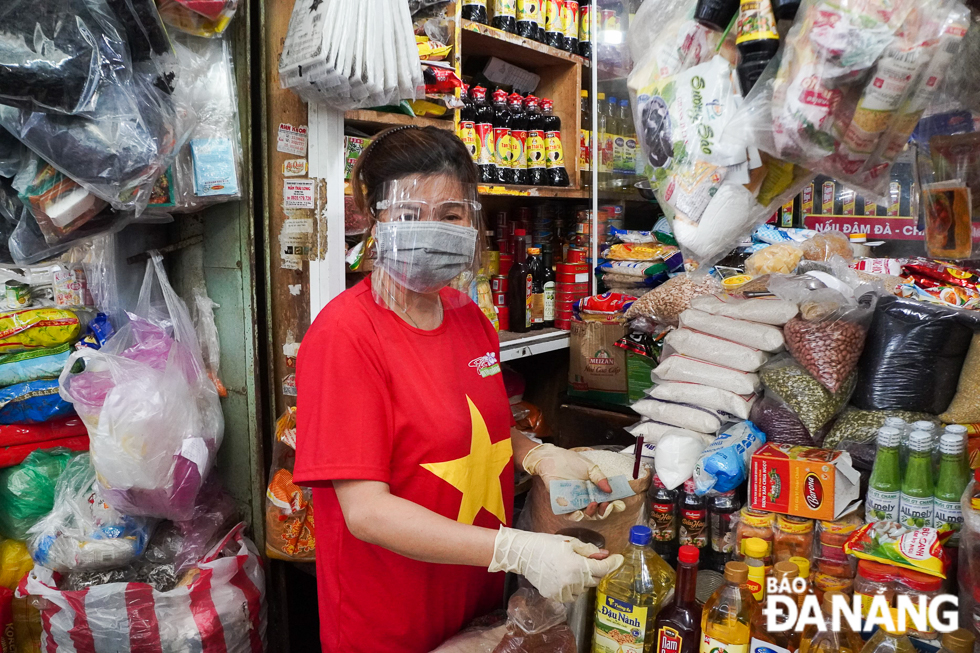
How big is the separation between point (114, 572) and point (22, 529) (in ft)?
1.08

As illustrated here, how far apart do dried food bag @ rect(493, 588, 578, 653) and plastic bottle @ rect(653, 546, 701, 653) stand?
0.16 meters

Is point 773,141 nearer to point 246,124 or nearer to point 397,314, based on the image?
point 397,314

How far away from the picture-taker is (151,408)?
190 cm

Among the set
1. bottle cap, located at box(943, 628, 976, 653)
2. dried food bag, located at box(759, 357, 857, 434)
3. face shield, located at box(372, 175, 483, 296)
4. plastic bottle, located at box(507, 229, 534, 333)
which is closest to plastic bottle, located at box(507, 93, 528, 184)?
plastic bottle, located at box(507, 229, 534, 333)

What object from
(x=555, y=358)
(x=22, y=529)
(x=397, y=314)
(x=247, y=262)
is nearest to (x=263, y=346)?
(x=247, y=262)

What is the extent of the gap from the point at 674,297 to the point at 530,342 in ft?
2.18

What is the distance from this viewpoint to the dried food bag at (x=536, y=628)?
125cm

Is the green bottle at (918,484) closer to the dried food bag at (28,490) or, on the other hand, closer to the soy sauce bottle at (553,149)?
the soy sauce bottle at (553,149)

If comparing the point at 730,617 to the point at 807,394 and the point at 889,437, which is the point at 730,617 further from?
the point at 807,394

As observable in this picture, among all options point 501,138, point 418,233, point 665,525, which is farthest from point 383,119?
point 665,525

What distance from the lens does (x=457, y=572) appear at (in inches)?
58.6

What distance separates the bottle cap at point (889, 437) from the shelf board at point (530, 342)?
141 cm

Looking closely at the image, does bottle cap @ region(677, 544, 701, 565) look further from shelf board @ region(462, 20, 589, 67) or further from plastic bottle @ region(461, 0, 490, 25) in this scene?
plastic bottle @ region(461, 0, 490, 25)

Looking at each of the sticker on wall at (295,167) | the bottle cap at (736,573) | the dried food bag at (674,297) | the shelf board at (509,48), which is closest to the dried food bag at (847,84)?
the bottle cap at (736,573)
